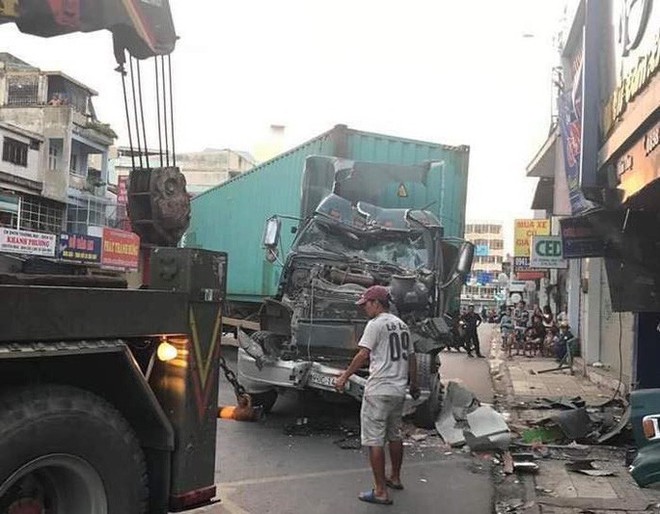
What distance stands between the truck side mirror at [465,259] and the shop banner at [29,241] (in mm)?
20504

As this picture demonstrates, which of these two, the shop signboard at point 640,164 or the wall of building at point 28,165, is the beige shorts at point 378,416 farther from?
the wall of building at point 28,165

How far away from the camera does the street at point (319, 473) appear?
5766mm

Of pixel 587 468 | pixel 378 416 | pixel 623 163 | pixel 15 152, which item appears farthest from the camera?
pixel 15 152

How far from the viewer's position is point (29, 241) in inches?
1144

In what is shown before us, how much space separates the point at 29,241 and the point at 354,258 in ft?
76.9

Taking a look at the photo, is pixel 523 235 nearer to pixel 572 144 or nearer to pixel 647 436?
pixel 572 144

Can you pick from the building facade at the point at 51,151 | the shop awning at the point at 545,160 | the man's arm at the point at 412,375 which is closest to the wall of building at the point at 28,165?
the building facade at the point at 51,151

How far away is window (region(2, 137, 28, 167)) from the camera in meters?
32.5

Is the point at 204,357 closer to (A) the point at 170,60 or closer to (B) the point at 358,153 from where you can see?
(A) the point at 170,60

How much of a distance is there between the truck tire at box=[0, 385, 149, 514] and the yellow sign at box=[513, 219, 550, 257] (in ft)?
86.7

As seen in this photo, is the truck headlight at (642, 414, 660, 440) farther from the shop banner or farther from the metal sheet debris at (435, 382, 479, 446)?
the shop banner

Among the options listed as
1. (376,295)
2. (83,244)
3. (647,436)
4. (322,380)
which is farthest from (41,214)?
(647,436)

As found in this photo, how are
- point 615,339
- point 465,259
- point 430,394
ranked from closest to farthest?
point 430,394 → point 465,259 → point 615,339

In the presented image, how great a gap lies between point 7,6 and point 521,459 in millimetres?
6263
